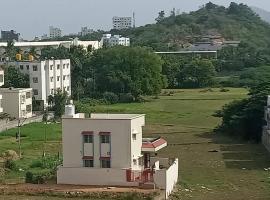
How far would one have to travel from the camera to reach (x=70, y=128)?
2594 cm

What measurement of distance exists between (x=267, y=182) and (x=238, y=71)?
75.4 m

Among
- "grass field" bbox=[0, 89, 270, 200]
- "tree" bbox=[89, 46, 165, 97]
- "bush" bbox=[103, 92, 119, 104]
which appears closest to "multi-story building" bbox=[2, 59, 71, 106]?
"grass field" bbox=[0, 89, 270, 200]

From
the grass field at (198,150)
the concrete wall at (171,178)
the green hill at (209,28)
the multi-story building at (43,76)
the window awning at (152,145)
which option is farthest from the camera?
the green hill at (209,28)

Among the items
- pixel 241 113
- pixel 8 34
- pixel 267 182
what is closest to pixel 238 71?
pixel 241 113

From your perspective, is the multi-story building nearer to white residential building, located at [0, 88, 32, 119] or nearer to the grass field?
the grass field

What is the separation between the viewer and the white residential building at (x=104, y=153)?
24938mm

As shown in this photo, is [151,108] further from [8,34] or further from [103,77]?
[8,34]

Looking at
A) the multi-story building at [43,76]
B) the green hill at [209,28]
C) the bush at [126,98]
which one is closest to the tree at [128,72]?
the bush at [126,98]

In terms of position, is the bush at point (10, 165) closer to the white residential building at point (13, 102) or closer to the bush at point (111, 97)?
the white residential building at point (13, 102)

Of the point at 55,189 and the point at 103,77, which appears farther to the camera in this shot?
the point at 103,77

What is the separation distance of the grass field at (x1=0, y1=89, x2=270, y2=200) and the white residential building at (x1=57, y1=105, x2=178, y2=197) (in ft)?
6.76

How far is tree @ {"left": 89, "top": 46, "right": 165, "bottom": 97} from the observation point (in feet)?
230

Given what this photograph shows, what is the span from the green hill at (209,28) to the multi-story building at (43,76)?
275ft

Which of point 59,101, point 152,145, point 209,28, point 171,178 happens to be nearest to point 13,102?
point 59,101
